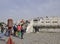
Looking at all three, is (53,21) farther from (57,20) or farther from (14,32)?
(14,32)

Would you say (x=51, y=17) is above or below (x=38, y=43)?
above

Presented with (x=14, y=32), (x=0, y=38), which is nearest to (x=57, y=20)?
(x=14, y=32)

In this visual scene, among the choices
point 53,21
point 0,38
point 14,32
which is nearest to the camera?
point 0,38

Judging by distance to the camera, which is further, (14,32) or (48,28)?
(48,28)

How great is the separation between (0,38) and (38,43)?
2689 mm

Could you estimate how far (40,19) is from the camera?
3097 cm

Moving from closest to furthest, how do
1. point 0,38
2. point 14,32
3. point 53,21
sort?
point 0,38
point 14,32
point 53,21

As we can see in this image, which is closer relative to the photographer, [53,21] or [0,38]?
[0,38]

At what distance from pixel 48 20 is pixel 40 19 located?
117 centimetres

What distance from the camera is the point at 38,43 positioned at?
16188 mm

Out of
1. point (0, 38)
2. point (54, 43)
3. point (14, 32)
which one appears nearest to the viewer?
point (54, 43)

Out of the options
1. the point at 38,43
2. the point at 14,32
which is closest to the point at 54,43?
the point at 38,43

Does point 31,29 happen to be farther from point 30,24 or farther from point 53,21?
point 53,21

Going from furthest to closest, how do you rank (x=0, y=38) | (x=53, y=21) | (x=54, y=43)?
(x=53, y=21) < (x=0, y=38) < (x=54, y=43)
